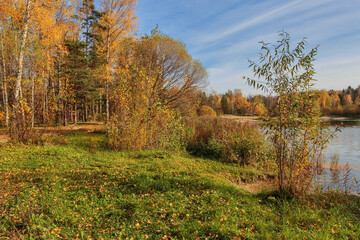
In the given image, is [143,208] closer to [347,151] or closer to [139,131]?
[139,131]

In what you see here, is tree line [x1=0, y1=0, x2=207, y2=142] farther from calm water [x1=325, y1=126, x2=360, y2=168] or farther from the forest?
calm water [x1=325, y1=126, x2=360, y2=168]

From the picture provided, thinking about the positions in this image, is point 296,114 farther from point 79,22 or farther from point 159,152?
point 79,22

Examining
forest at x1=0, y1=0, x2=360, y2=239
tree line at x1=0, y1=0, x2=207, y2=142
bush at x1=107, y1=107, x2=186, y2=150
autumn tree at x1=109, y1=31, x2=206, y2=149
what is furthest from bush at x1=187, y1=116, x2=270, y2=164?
tree line at x1=0, y1=0, x2=207, y2=142

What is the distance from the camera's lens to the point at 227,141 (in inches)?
345

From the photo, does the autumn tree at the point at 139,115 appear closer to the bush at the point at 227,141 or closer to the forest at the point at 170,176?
the forest at the point at 170,176

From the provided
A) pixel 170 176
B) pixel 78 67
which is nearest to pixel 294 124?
pixel 170 176

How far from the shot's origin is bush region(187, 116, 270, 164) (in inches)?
322

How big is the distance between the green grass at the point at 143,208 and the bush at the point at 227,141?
3.50 m

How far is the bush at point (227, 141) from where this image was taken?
8172mm

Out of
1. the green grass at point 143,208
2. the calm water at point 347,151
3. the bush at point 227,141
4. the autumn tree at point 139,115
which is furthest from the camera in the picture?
the calm water at point 347,151

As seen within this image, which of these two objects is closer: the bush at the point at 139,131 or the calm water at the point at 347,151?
the bush at the point at 139,131

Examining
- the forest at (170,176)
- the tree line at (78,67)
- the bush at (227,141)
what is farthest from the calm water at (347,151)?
the tree line at (78,67)

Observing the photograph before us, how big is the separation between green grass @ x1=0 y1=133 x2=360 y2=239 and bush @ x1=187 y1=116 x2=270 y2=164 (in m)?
3.50

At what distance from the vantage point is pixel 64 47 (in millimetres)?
15570
